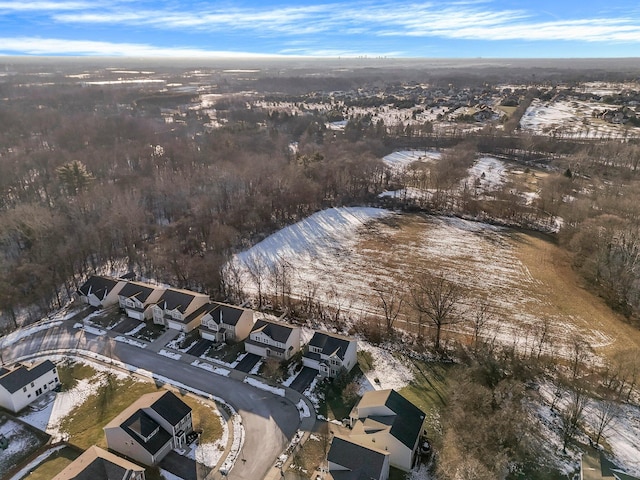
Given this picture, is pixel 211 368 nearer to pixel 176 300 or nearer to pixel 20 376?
pixel 176 300

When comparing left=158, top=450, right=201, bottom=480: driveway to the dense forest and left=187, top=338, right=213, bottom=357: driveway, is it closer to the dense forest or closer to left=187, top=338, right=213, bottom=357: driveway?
left=187, top=338, right=213, bottom=357: driveway

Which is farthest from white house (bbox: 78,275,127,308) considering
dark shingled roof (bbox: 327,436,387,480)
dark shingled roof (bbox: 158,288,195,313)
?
dark shingled roof (bbox: 327,436,387,480)

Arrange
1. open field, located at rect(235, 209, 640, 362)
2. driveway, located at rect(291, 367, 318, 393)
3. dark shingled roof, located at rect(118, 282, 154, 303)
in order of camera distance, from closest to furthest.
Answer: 1. driveway, located at rect(291, 367, 318, 393)
2. dark shingled roof, located at rect(118, 282, 154, 303)
3. open field, located at rect(235, 209, 640, 362)

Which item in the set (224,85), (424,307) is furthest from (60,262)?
(224,85)

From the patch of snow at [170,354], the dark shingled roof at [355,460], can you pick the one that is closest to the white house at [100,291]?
the patch of snow at [170,354]

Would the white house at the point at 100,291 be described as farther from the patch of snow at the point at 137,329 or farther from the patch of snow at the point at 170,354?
the patch of snow at the point at 170,354

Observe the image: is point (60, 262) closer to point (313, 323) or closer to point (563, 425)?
point (313, 323)

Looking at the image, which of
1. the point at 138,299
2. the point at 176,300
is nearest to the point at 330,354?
the point at 176,300
